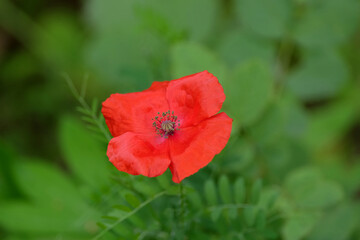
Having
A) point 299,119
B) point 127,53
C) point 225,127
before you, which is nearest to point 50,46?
point 127,53

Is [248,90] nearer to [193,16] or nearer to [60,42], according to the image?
[193,16]

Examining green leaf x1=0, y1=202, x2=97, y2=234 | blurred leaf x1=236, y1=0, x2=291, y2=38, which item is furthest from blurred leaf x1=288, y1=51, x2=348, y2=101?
green leaf x1=0, y1=202, x2=97, y2=234

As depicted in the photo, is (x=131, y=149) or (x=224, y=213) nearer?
(x=131, y=149)

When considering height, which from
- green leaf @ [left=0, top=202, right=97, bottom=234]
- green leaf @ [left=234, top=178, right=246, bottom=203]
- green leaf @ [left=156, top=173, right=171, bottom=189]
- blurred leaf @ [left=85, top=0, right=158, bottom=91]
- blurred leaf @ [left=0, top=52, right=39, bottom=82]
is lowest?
green leaf @ [left=156, top=173, right=171, bottom=189]

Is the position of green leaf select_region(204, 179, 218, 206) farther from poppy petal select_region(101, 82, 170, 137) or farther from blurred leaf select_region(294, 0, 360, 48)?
blurred leaf select_region(294, 0, 360, 48)

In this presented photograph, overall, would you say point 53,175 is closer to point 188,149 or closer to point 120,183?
point 120,183

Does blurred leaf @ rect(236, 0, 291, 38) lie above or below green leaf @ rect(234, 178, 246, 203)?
above

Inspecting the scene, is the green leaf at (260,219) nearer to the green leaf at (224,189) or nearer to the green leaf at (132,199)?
the green leaf at (224,189)
